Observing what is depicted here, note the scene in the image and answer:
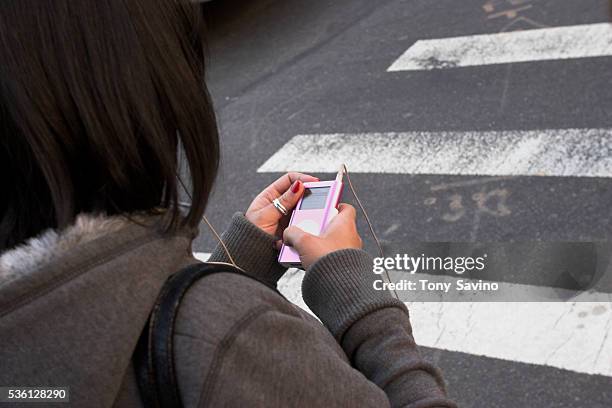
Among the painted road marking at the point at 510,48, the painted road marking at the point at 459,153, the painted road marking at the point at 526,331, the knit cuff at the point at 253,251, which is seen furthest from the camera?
the painted road marking at the point at 510,48

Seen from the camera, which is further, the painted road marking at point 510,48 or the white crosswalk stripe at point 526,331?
the painted road marking at point 510,48

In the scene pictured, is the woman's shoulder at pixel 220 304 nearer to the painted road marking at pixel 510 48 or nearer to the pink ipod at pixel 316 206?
the pink ipod at pixel 316 206

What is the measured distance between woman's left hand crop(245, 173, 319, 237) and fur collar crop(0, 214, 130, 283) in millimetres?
754

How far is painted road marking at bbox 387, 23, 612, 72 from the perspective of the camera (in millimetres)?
4754

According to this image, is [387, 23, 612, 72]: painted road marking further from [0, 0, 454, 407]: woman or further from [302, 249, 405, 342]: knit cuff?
[0, 0, 454, 407]: woman

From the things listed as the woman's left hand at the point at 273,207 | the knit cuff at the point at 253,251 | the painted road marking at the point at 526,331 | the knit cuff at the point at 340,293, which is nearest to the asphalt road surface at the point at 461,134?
the painted road marking at the point at 526,331

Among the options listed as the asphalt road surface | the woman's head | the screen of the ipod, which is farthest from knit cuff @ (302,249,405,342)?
the asphalt road surface

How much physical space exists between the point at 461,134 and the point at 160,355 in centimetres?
345

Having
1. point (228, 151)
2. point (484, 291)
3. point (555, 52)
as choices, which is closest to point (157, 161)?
point (484, 291)

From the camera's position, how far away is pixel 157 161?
111cm

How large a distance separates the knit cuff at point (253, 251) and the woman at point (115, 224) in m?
0.56

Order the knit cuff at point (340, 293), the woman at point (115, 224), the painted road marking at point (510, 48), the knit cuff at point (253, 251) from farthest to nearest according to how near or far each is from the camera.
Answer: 1. the painted road marking at point (510, 48)
2. the knit cuff at point (253, 251)
3. the knit cuff at point (340, 293)
4. the woman at point (115, 224)

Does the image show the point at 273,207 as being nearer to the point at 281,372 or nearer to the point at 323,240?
the point at 323,240

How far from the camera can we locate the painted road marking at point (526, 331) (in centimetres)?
278
